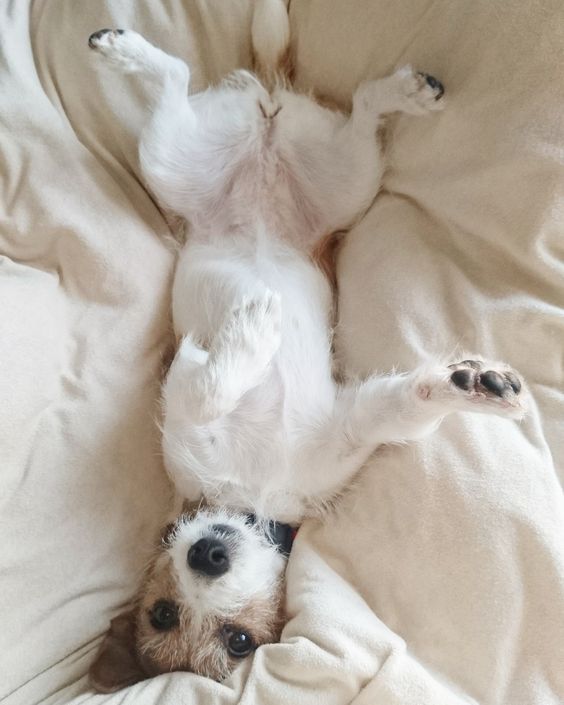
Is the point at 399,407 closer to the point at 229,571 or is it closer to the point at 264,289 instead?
the point at 264,289

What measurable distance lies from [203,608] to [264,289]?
858mm

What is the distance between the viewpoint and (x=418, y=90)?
178 cm

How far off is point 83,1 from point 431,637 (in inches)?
86.3

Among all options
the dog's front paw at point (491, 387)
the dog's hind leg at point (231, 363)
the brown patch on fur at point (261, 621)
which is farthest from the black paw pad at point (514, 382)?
the brown patch on fur at point (261, 621)

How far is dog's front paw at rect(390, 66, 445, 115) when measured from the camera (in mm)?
1776

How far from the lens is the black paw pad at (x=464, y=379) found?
1501 mm

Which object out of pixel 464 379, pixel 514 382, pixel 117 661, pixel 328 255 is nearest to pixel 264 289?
pixel 328 255

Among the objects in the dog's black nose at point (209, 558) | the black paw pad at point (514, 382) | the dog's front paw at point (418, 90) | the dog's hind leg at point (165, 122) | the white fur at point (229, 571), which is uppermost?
the dog's front paw at point (418, 90)

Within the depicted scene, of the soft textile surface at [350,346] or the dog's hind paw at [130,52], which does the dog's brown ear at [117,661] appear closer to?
the soft textile surface at [350,346]

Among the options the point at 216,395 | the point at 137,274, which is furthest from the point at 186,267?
the point at 216,395

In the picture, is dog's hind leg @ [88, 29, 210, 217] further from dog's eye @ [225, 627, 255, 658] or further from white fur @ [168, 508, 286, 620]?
dog's eye @ [225, 627, 255, 658]

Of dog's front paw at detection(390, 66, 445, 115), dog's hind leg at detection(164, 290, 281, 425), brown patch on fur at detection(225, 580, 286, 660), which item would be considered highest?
dog's front paw at detection(390, 66, 445, 115)

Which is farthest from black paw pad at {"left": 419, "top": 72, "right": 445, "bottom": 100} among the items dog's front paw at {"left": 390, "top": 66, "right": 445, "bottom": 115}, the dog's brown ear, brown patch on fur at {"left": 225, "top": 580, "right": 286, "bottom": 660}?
the dog's brown ear

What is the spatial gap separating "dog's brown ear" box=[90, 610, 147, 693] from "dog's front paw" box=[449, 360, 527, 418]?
1.13 metres
